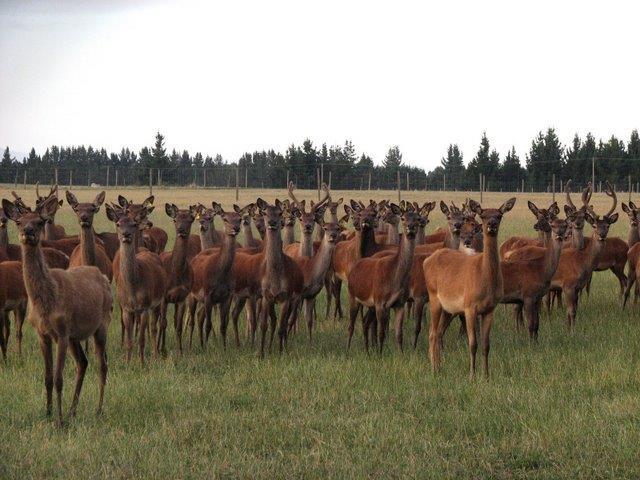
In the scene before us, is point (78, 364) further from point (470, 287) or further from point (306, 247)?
point (306, 247)

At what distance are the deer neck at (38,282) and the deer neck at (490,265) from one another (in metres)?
4.49

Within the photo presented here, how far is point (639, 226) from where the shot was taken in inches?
710

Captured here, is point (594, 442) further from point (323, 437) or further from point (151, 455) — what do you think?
point (151, 455)

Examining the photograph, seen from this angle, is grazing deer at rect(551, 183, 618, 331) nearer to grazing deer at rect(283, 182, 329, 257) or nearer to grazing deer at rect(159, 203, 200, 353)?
grazing deer at rect(283, 182, 329, 257)

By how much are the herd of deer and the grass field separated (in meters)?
0.39

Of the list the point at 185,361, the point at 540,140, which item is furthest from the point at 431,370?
the point at 540,140

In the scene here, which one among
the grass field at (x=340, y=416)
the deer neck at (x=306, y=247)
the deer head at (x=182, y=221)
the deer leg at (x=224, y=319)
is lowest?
the grass field at (x=340, y=416)

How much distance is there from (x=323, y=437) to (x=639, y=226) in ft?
39.8

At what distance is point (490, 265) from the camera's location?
33.5ft

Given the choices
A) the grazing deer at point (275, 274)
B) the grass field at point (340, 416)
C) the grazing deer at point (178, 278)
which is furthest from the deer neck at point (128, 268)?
the grazing deer at point (275, 274)

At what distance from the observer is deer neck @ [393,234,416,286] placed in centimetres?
1173

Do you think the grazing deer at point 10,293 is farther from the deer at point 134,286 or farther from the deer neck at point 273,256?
the deer neck at point 273,256

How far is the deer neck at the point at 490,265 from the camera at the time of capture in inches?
401

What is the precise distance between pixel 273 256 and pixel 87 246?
2.35m
